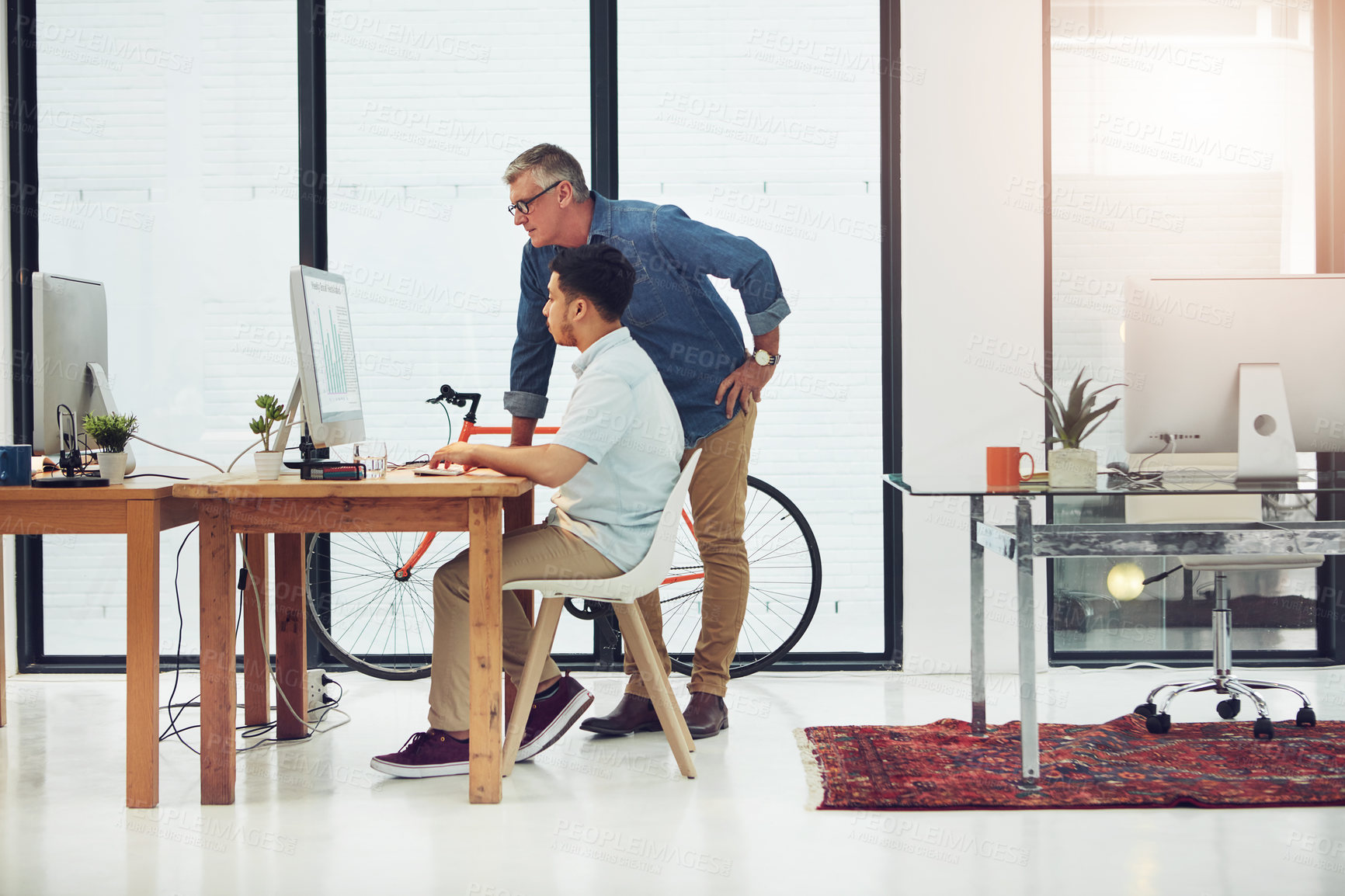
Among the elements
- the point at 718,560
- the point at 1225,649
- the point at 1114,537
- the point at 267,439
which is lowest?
the point at 1225,649

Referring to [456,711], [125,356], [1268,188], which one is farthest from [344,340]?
[1268,188]

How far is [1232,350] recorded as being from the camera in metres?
2.41

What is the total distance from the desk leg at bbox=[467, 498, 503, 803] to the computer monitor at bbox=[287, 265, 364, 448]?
17.5 inches

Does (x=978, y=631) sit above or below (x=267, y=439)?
below

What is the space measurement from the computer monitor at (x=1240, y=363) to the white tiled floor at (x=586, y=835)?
2.67 ft

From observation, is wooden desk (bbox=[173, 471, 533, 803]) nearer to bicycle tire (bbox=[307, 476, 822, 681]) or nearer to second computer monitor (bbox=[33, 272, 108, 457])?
second computer monitor (bbox=[33, 272, 108, 457])

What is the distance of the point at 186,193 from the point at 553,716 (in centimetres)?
229

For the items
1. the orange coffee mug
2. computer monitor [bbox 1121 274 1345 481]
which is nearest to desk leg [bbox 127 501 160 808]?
the orange coffee mug

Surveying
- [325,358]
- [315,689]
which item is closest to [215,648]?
[325,358]

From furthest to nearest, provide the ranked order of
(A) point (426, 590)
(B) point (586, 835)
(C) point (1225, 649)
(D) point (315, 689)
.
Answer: (A) point (426, 590), (D) point (315, 689), (C) point (1225, 649), (B) point (586, 835)

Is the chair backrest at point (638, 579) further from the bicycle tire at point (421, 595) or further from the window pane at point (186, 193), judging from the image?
the window pane at point (186, 193)

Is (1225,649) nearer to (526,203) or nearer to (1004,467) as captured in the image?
(1004,467)

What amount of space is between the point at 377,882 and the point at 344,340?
1296 millimetres

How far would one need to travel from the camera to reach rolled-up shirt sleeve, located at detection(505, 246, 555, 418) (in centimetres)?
292
